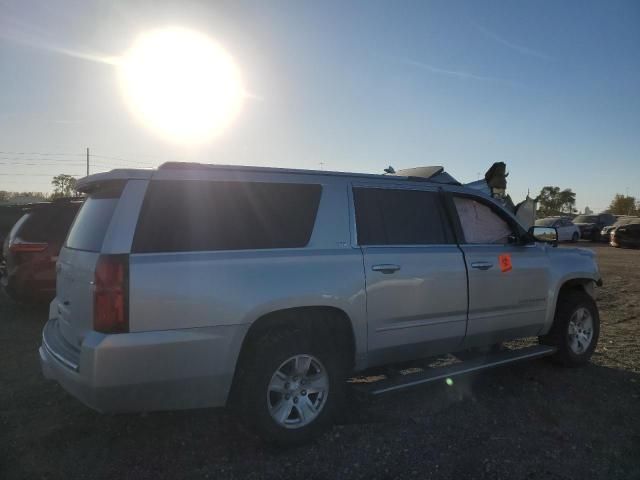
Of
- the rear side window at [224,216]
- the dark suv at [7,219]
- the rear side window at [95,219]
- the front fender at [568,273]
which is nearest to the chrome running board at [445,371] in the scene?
the front fender at [568,273]

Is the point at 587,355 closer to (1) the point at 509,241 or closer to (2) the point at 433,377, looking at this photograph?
(1) the point at 509,241

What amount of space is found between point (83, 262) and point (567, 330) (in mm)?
4745

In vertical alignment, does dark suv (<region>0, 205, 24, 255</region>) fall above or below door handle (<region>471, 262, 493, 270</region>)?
above

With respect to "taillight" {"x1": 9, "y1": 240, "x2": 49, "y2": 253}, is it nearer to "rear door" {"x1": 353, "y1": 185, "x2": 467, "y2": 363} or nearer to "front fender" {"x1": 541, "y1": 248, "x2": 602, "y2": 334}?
"rear door" {"x1": 353, "y1": 185, "x2": 467, "y2": 363}

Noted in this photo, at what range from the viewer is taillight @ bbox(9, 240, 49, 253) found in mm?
6531

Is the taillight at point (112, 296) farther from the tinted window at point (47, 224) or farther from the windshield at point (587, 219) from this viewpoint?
the windshield at point (587, 219)

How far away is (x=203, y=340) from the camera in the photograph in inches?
119

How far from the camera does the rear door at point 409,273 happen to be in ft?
12.4

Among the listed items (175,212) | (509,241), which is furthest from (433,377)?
(175,212)

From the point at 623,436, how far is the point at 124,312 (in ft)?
12.3

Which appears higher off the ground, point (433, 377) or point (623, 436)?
point (433, 377)

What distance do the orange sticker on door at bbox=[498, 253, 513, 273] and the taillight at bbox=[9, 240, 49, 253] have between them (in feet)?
19.3

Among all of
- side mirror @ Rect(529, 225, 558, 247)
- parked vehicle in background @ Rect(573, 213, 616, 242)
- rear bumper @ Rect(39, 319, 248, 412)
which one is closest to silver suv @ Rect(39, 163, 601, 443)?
rear bumper @ Rect(39, 319, 248, 412)

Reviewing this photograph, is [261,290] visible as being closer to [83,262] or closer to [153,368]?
[153,368]
